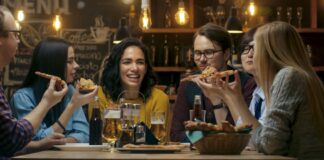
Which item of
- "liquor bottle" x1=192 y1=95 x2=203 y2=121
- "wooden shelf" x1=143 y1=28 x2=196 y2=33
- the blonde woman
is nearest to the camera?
the blonde woman

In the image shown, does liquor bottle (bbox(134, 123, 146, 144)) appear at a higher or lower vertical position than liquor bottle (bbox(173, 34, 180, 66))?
lower

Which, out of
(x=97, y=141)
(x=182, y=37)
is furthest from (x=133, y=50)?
(x=182, y=37)

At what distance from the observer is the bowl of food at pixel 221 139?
268 cm

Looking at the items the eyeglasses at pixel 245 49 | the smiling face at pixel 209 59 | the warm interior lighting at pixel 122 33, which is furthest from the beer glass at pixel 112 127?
the warm interior lighting at pixel 122 33

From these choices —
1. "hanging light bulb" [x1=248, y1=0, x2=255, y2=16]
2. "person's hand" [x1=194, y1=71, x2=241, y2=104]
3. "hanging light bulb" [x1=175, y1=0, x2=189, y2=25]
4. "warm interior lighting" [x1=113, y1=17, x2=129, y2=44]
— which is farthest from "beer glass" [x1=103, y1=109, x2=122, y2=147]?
"hanging light bulb" [x1=248, y1=0, x2=255, y2=16]

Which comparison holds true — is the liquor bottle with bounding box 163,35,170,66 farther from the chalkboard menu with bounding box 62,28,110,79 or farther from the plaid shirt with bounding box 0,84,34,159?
the plaid shirt with bounding box 0,84,34,159

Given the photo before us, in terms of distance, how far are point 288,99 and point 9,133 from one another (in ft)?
3.77

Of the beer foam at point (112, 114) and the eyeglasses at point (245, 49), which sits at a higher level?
the eyeglasses at point (245, 49)

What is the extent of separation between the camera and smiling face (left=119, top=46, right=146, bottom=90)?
170 inches

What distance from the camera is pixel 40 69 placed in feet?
13.4

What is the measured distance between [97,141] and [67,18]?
4.21 meters

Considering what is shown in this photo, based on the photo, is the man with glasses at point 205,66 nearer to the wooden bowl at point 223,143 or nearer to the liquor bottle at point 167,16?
the wooden bowl at point 223,143

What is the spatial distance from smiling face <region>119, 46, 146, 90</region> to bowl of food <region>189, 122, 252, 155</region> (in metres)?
1.64

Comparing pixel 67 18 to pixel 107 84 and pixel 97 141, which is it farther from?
pixel 97 141
